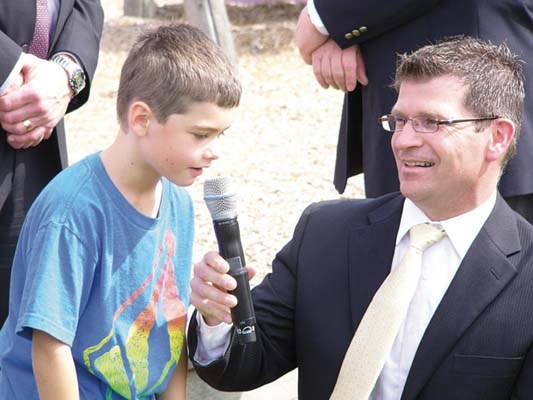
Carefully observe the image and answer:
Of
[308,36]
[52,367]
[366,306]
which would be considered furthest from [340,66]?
[52,367]

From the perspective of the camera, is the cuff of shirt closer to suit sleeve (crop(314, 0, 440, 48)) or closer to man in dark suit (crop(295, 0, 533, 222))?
man in dark suit (crop(295, 0, 533, 222))

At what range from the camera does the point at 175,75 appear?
9.25ft

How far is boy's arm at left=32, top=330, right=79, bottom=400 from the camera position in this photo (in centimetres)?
271

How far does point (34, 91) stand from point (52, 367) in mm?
989

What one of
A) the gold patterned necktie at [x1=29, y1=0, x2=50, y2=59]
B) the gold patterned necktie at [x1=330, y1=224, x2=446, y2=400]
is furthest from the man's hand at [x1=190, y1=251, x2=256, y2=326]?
the gold patterned necktie at [x1=29, y1=0, x2=50, y2=59]

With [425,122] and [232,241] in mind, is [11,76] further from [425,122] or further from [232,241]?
[425,122]

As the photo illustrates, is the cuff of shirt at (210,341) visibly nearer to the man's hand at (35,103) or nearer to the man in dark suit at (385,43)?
the man's hand at (35,103)

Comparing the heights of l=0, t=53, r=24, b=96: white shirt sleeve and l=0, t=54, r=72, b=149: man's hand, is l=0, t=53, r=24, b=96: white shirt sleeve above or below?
above

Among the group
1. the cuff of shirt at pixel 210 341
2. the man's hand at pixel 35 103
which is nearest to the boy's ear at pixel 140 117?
the cuff of shirt at pixel 210 341

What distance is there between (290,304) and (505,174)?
2.95 ft

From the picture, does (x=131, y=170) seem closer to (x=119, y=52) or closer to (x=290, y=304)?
(x=290, y=304)

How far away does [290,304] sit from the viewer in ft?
10.4

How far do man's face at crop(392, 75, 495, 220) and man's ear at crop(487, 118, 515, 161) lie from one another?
0.02m

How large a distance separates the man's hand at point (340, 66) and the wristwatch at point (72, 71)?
81 centimetres
